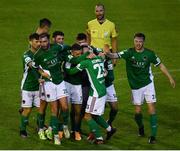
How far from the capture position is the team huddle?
12.8 metres

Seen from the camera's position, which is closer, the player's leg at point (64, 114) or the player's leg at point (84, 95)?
the player's leg at point (64, 114)

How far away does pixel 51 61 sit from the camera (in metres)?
12.9

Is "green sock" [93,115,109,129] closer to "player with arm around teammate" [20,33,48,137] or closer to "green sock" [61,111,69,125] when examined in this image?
"green sock" [61,111,69,125]

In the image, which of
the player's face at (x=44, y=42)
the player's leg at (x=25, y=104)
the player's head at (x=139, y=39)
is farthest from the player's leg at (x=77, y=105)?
the player's head at (x=139, y=39)

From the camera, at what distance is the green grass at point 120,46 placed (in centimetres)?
1352

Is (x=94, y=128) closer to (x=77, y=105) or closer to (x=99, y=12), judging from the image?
(x=77, y=105)

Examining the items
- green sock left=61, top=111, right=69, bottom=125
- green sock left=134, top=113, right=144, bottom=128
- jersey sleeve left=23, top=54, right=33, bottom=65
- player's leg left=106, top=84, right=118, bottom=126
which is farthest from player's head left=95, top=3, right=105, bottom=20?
green sock left=61, top=111, right=69, bottom=125

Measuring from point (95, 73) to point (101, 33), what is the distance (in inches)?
121

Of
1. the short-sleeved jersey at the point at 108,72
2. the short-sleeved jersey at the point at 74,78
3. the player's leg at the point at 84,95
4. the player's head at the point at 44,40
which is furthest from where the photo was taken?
the short-sleeved jersey at the point at 108,72

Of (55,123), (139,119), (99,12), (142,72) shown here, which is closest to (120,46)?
(99,12)

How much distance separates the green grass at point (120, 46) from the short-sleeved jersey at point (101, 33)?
1.96 metres

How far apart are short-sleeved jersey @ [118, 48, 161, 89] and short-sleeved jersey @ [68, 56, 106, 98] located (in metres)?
0.82

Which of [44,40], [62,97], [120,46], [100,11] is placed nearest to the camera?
[44,40]

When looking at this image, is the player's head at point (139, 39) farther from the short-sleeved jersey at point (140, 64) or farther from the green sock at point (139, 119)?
the green sock at point (139, 119)
